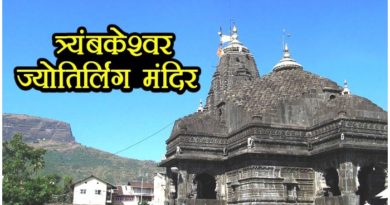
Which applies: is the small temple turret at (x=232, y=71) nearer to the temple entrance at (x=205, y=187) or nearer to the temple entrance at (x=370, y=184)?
the temple entrance at (x=205, y=187)

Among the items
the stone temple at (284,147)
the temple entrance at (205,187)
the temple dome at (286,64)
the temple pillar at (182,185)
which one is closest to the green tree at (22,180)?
the stone temple at (284,147)

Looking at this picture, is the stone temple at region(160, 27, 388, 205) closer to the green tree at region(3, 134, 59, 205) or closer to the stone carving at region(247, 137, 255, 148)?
the stone carving at region(247, 137, 255, 148)

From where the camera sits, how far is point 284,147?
1057 inches

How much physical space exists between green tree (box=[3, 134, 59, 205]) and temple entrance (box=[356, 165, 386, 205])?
2396 cm

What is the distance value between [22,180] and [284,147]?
24.2 meters

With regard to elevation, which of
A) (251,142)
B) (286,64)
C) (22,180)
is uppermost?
(286,64)

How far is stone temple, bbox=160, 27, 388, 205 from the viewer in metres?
25.2

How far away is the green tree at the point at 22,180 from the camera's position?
36531 millimetres

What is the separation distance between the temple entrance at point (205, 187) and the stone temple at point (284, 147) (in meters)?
0.07

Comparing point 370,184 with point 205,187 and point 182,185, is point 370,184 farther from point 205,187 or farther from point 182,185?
point 182,185

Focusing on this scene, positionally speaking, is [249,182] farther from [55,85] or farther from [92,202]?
[92,202]

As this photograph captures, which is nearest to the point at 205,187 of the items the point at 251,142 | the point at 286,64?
the point at 251,142

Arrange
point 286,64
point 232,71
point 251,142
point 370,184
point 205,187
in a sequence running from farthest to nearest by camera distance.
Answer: point 232,71
point 286,64
point 205,187
point 370,184
point 251,142

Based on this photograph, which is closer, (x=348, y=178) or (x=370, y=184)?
(x=348, y=178)
